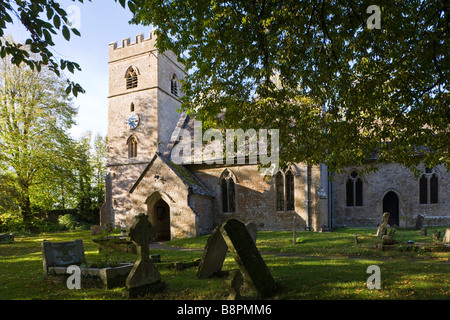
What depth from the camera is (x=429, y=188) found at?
22.0 meters

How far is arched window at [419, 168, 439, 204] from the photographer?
867 inches

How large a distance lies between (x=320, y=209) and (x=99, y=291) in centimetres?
1577

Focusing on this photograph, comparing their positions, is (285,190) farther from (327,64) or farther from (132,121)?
(132,121)

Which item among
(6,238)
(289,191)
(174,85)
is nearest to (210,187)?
(289,191)

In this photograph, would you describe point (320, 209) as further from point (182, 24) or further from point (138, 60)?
point (138, 60)

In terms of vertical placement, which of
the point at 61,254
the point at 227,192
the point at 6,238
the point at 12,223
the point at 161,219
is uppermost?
the point at 227,192

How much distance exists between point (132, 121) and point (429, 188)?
25878 millimetres

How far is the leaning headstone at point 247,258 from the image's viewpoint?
230 inches

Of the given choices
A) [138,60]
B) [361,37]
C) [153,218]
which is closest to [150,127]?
[138,60]

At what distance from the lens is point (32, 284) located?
7855 millimetres

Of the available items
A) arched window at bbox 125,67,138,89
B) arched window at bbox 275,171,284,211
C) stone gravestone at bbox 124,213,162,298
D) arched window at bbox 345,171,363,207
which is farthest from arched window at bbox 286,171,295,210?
arched window at bbox 125,67,138,89

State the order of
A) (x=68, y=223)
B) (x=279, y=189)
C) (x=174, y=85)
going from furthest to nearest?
(x=174, y=85) → (x=68, y=223) → (x=279, y=189)

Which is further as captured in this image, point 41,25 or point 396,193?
point 396,193

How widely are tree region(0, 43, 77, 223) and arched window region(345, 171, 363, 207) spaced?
77.5ft
